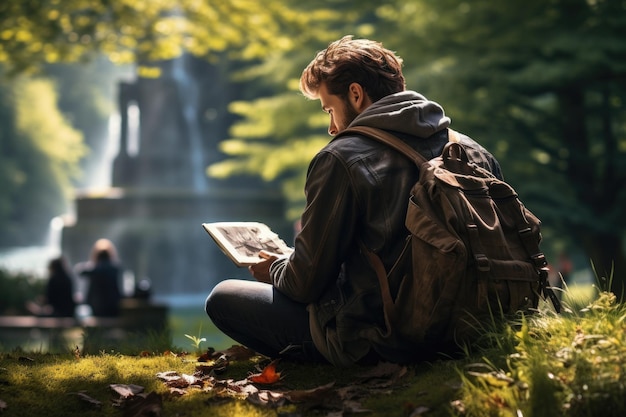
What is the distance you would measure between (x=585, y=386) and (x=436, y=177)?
2.96ft

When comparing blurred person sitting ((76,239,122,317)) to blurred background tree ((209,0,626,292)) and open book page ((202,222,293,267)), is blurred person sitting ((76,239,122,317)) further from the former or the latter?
open book page ((202,222,293,267))

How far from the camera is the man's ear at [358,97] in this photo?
3.88 m

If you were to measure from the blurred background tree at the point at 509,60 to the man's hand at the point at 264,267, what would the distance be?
1063 centimetres

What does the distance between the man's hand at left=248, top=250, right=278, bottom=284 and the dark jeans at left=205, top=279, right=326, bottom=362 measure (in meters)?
0.06

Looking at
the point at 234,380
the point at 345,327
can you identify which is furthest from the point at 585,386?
the point at 234,380

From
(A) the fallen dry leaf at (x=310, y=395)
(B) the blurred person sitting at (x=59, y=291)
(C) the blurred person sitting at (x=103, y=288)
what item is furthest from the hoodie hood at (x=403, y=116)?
(B) the blurred person sitting at (x=59, y=291)

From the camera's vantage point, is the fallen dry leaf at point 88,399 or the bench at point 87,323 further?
the bench at point 87,323

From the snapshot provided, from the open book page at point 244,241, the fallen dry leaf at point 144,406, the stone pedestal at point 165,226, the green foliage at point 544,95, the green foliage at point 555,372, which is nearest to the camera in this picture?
the green foliage at point 555,372

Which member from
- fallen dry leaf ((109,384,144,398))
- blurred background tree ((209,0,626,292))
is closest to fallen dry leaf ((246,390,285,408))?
fallen dry leaf ((109,384,144,398))

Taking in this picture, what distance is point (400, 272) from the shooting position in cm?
357

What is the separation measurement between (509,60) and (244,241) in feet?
38.1

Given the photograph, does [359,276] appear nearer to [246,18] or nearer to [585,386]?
[585,386]

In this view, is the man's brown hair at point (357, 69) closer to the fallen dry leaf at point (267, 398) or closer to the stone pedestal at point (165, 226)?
the fallen dry leaf at point (267, 398)

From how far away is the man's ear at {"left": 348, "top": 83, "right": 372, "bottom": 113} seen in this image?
12.7 ft
